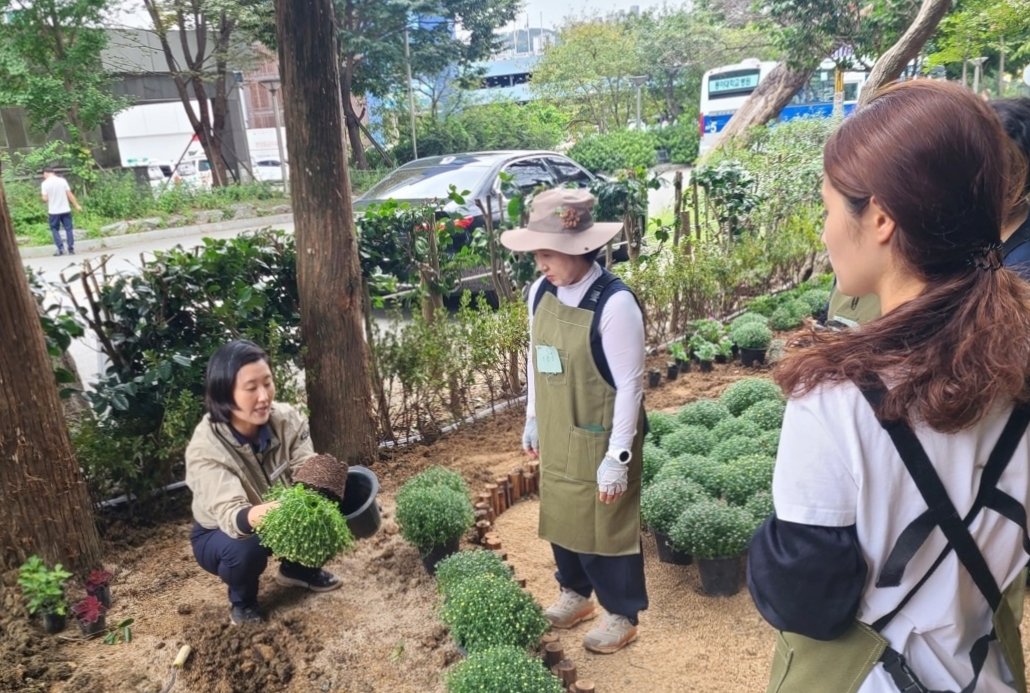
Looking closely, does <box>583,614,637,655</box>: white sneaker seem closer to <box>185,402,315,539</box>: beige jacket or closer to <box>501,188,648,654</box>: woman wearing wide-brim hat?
<box>501,188,648,654</box>: woman wearing wide-brim hat

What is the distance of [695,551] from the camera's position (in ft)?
9.64

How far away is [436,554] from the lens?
3.21 metres

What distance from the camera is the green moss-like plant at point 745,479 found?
326 centimetres

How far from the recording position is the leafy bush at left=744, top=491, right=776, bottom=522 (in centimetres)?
308

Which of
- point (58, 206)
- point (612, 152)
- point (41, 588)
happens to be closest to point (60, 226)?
point (58, 206)

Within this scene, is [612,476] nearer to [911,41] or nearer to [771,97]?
[911,41]

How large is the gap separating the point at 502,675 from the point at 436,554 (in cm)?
113

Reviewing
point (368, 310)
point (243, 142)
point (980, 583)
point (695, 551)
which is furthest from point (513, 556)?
point (243, 142)

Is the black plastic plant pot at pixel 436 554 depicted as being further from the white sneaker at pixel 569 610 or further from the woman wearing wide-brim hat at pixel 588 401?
the woman wearing wide-brim hat at pixel 588 401

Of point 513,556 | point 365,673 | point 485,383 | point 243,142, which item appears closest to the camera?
point 365,673

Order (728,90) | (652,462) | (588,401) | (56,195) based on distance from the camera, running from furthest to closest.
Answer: (728,90), (56,195), (652,462), (588,401)

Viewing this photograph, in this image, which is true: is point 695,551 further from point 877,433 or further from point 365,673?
point 877,433

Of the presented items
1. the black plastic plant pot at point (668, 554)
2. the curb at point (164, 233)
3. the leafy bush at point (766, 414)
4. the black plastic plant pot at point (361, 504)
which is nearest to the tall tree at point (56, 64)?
the curb at point (164, 233)

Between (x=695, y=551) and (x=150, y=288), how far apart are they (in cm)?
274
